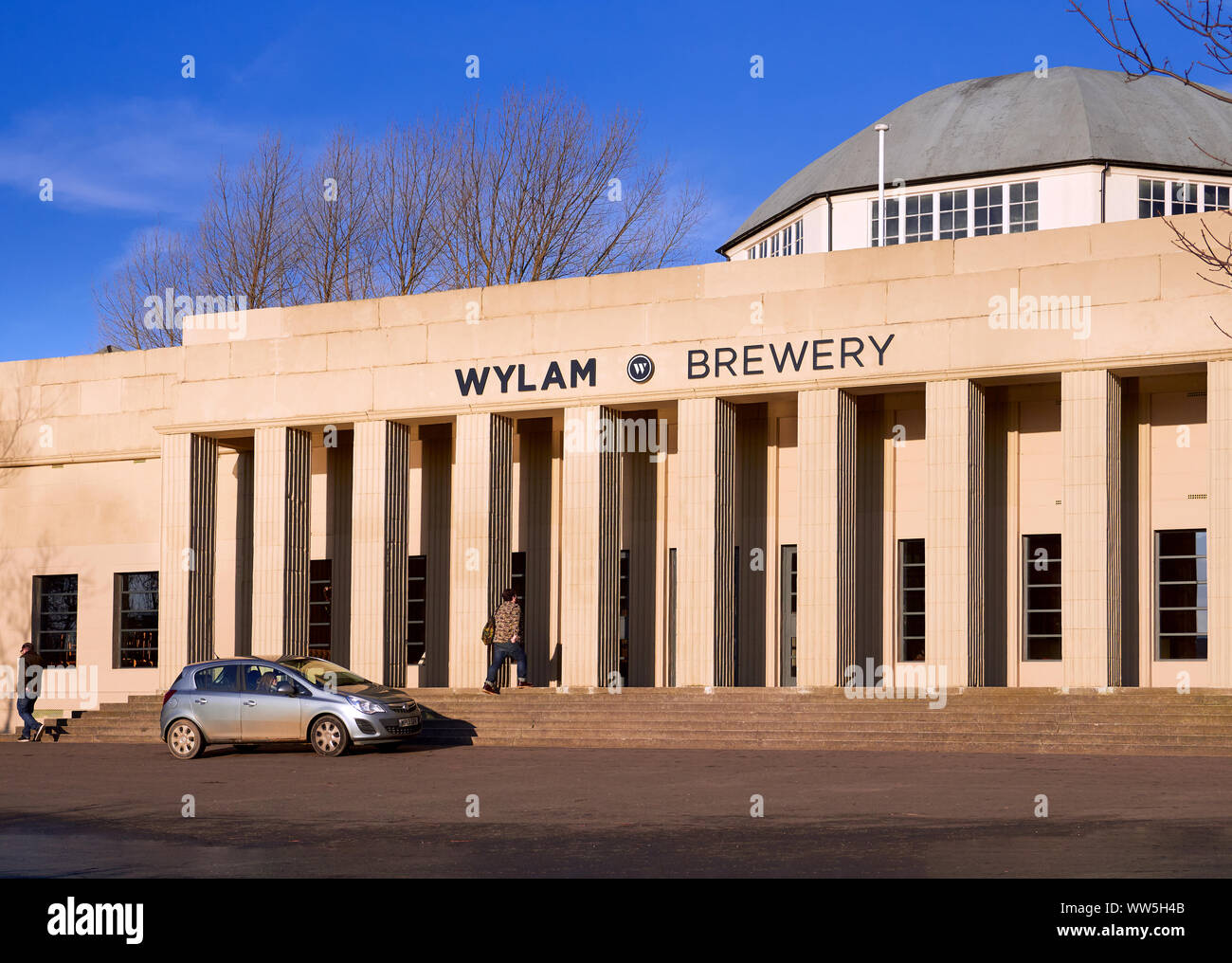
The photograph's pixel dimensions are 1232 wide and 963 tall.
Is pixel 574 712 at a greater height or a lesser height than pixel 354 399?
lesser

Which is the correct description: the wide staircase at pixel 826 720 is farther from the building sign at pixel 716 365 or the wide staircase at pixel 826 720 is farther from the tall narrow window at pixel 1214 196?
the tall narrow window at pixel 1214 196

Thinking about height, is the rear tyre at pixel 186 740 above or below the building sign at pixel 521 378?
below

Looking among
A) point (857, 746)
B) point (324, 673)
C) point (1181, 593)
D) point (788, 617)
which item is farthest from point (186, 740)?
point (1181, 593)

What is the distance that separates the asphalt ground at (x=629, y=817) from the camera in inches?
397

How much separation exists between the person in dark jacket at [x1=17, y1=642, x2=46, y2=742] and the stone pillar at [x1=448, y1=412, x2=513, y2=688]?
7.55m

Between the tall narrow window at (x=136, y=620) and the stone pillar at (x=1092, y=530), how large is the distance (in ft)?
62.9

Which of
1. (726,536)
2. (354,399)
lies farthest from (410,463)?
(726,536)

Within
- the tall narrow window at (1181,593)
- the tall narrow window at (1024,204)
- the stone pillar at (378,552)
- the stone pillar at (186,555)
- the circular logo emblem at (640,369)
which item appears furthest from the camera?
the tall narrow window at (1024,204)

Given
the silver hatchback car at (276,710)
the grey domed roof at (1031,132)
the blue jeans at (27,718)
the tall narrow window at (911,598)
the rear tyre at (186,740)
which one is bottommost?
the blue jeans at (27,718)

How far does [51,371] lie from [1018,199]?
74.9 feet

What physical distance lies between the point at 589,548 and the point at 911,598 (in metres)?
5.71

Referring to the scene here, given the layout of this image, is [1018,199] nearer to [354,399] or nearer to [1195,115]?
[1195,115]

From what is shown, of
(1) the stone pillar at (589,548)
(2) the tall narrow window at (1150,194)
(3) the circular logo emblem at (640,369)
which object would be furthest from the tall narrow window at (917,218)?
(1) the stone pillar at (589,548)
